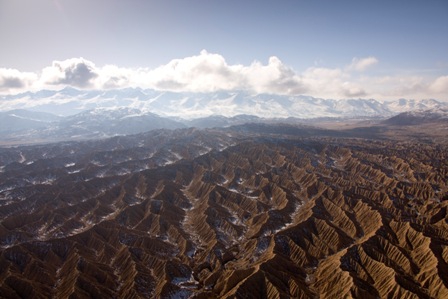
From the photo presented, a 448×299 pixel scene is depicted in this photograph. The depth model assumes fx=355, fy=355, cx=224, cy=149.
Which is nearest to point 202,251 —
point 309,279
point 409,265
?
point 309,279

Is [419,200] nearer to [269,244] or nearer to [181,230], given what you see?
[269,244]

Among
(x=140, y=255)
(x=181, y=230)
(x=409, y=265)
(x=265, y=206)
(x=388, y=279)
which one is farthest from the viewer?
(x=265, y=206)

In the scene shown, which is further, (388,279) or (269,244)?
(269,244)

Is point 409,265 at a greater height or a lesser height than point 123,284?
greater

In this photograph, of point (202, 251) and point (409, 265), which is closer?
point (409, 265)

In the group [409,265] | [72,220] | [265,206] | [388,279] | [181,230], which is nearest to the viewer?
[388,279]

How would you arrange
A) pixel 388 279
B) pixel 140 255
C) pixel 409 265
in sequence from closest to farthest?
1. pixel 388 279
2. pixel 409 265
3. pixel 140 255

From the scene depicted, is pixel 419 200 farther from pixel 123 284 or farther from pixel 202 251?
pixel 123 284

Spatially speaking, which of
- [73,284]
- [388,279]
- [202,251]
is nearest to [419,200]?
[388,279]

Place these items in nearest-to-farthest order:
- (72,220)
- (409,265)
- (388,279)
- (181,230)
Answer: (388,279) < (409,265) < (181,230) < (72,220)
